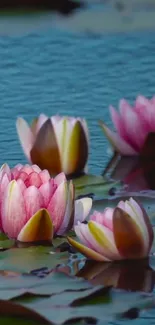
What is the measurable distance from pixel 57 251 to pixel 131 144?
2.18 feet

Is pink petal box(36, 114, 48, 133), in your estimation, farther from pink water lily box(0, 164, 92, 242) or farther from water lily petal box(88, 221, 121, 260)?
water lily petal box(88, 221, 121, 260)

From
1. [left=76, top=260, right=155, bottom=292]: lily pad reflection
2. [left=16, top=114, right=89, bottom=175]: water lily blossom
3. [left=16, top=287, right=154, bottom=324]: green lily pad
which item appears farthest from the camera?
[left=16, top=114, right=89, bottom=175]: water lily blossom

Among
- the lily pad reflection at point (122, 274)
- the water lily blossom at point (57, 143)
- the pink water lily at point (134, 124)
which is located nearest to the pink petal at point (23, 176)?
the lily pad reflection at point (122, 274)

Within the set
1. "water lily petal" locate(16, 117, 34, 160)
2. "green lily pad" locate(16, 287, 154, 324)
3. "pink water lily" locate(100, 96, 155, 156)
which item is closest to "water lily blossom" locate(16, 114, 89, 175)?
"water lily petal" locate(16, 117, 34, 160)

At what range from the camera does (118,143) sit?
281cm

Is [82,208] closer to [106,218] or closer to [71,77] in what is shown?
[106,218]

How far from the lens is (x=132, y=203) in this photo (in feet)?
7.05

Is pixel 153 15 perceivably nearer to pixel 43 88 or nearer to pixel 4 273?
pixel 43 88

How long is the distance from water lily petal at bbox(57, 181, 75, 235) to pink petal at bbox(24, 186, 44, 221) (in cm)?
6

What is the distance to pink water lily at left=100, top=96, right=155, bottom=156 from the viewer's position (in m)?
2.73

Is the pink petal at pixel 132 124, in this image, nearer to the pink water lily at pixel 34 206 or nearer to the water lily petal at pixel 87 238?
the pink water lily at pixel 34 206

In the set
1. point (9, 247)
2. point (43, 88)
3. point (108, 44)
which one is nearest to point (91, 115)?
point (43, 88)

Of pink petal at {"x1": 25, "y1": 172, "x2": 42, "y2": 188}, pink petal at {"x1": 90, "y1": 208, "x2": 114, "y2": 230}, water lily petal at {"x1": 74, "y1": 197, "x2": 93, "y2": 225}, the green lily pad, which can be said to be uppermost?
pink petal at {"x1": 25, "y1": 172, "x2": 42, "y2": 188}

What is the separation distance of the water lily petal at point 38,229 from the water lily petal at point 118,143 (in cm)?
57
